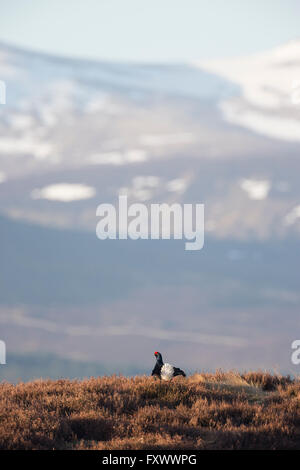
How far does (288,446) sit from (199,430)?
1.48m

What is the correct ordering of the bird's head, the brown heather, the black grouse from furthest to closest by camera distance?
the black grouse, the bird's head, the brown heather

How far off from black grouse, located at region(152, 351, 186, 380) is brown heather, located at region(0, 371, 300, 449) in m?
0.20

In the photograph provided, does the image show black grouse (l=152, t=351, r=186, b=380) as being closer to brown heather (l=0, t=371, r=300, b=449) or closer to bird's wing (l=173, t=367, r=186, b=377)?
bird's wing (l=173, t=367, r=186, b=377)

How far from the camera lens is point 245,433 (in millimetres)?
9508

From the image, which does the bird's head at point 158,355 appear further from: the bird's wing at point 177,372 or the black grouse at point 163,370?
the bird's wing at point 177,372

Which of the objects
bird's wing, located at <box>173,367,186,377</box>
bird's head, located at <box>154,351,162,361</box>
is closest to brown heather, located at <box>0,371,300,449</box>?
bird's wing, located at <box>173,367,186,377</box>

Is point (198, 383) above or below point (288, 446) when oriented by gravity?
above

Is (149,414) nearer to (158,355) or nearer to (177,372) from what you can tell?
(158,355)

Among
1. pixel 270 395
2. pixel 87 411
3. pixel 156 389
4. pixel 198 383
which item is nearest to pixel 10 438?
pixel 87 411

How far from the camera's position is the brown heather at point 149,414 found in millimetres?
9312

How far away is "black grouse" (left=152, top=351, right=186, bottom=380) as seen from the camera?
41.6 feet

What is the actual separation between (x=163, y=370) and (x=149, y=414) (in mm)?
2358

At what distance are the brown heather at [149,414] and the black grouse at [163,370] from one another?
195 mm
